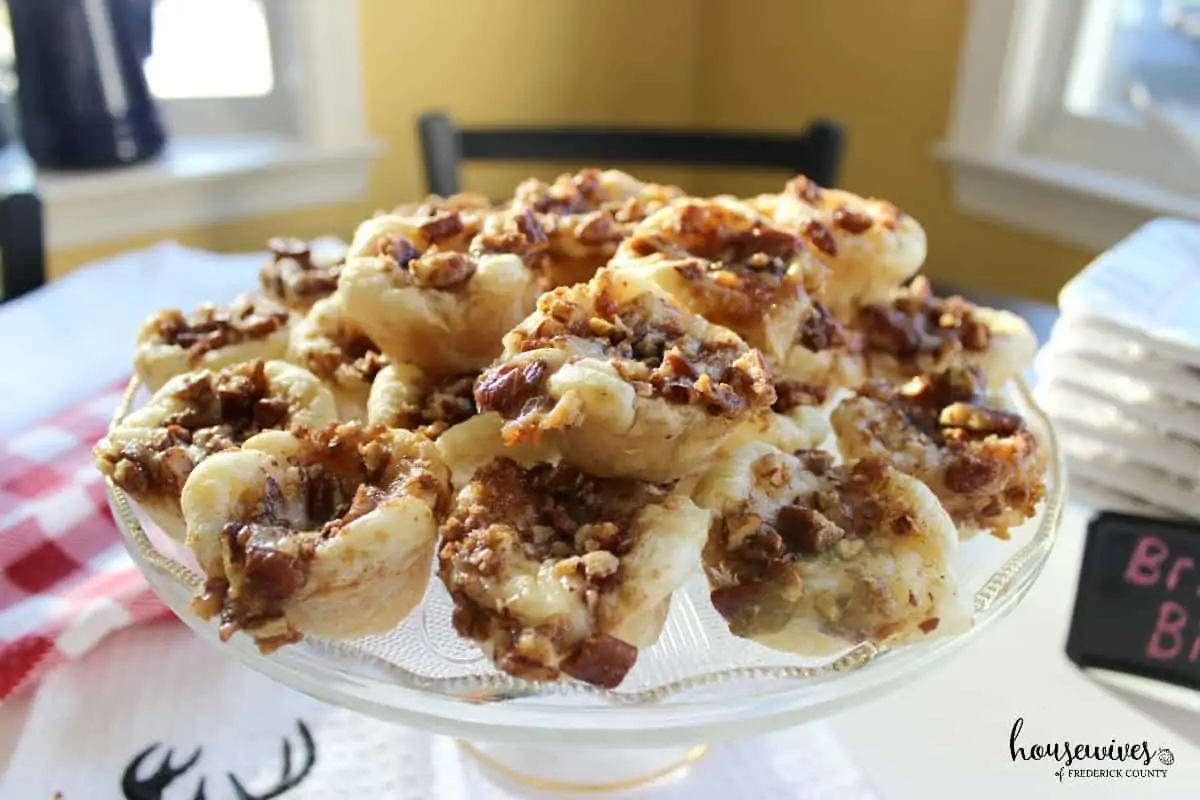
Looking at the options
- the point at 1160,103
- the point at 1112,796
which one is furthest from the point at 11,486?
the point at 1160,103

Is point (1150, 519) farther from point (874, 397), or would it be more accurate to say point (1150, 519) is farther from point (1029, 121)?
point (1029, 121)

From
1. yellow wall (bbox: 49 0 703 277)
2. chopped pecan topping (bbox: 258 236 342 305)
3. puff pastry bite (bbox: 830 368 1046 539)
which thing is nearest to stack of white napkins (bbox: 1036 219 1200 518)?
puff pastry bite (bbox: 830 368 1046 539)

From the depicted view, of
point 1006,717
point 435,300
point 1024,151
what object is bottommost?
point 1006,717

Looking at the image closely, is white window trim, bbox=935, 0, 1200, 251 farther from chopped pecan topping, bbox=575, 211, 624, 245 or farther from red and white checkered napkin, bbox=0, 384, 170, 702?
red and white checkered napkin, bbox=0, 384, 170, 702

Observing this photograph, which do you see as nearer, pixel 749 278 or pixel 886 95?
pixel 749 278

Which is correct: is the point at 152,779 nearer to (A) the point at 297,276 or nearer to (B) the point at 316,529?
(B) the point at 316,529

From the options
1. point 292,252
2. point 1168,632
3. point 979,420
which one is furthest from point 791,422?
point 292,252

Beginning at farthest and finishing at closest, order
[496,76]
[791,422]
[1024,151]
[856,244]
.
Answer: [496,76] → [1024,151] → [856,244] → [791,422]
